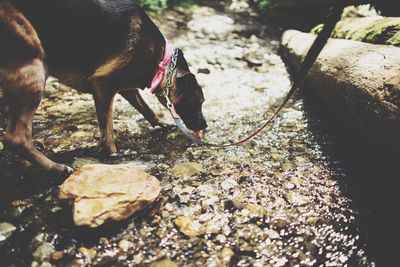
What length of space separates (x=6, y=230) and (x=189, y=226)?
44.9 inches

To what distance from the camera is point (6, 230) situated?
6.30ft

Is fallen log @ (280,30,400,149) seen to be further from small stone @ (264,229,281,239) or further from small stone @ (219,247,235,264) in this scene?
small stone @ (219,247,235,264)

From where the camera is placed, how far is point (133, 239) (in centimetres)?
190

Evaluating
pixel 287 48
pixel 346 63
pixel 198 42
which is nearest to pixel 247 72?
pixel 287 48

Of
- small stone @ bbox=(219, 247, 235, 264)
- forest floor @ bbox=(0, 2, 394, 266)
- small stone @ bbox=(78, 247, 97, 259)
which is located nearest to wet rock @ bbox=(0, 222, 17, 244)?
forest floor @ bbox=(0, 2, 394, 266)

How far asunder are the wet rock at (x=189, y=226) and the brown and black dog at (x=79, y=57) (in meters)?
1.09

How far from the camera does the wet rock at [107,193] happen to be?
72.7 inches

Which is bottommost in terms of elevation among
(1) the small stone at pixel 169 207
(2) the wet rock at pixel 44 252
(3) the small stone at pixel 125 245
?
(2) the wet rock at pixel 44 252

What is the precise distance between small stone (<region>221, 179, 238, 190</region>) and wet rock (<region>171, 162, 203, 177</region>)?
10.2 inches

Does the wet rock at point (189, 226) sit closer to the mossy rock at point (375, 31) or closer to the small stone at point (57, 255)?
the small stone at point (57, 255)

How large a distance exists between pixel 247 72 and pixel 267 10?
11.6 feet

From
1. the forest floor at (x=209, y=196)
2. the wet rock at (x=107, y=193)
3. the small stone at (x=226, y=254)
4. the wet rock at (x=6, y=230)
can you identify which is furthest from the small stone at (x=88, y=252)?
the small stone at (x=226, y=254)

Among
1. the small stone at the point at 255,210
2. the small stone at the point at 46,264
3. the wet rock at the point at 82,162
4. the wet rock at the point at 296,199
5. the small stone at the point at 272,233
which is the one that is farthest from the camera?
the wet rock at the point at 82,162

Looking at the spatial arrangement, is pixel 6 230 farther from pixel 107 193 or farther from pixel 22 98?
pixel 22 98
